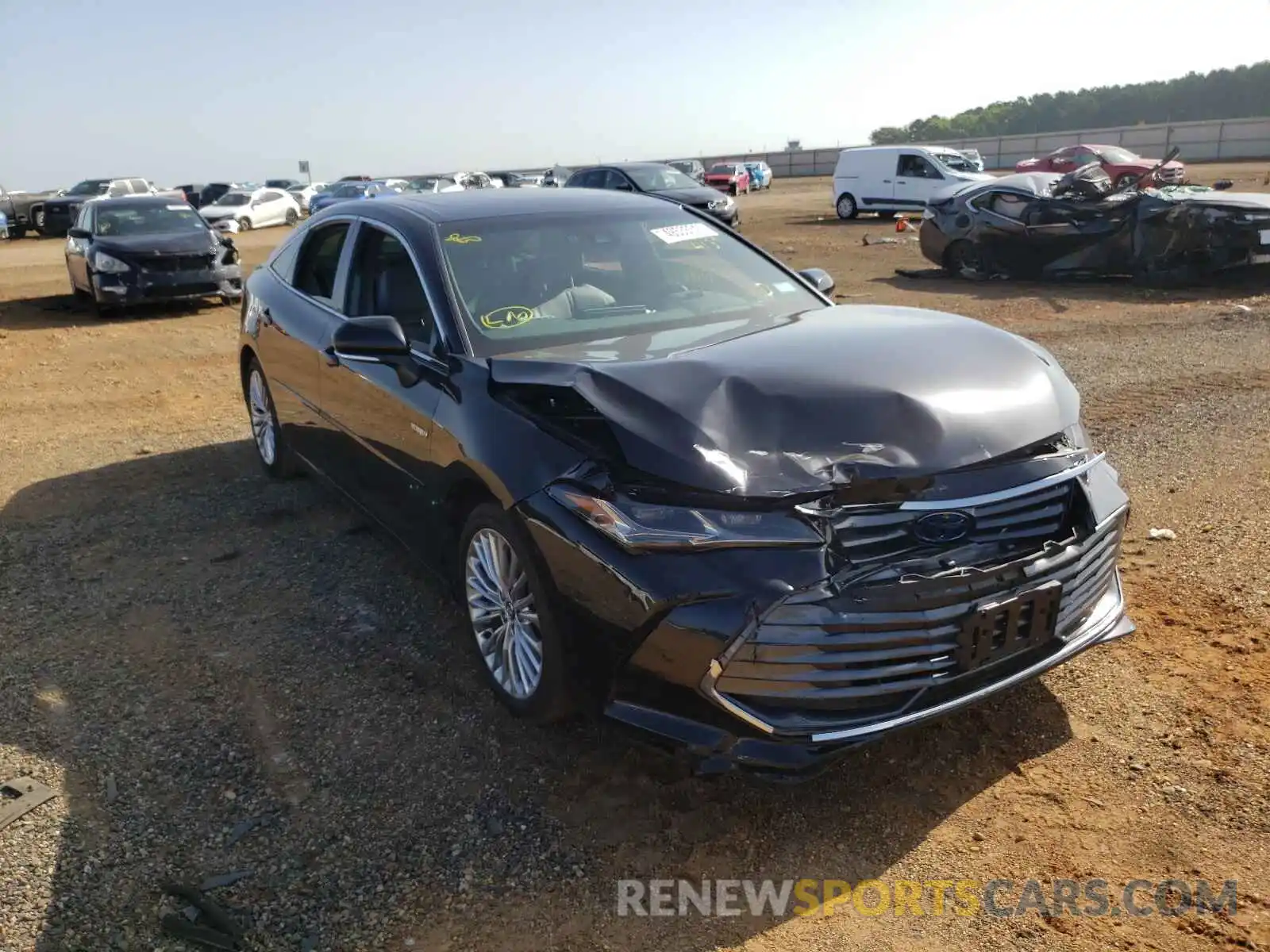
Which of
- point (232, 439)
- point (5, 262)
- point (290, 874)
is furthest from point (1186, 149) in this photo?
point (290, 874)

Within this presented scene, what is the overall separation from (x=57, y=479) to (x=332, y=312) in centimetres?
303

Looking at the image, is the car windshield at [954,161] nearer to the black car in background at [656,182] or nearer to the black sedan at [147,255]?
the black car in background at [656,182]

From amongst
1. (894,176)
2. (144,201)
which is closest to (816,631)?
(144,201)

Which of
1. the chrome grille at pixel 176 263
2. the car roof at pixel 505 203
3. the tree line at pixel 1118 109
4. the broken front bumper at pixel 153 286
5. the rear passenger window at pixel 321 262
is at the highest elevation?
the tree line at pixel 1118 109

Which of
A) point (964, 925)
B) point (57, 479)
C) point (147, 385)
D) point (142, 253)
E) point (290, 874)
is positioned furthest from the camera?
point (142, 253)

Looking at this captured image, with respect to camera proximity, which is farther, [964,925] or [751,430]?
[751,430]

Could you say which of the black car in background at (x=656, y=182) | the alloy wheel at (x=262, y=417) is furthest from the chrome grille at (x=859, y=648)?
the black car in background at (x=656, y=182)

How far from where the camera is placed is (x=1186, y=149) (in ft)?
162

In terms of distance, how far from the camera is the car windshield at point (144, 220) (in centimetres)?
1364

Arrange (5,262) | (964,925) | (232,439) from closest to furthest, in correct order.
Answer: (964,925) → (232,439) → (5,262)

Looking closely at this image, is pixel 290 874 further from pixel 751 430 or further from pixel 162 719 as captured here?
pixel 751 430

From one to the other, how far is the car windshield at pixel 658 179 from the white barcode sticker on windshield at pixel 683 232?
16521 mm

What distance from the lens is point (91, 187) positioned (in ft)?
117

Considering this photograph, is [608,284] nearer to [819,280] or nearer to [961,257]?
[819,280]
